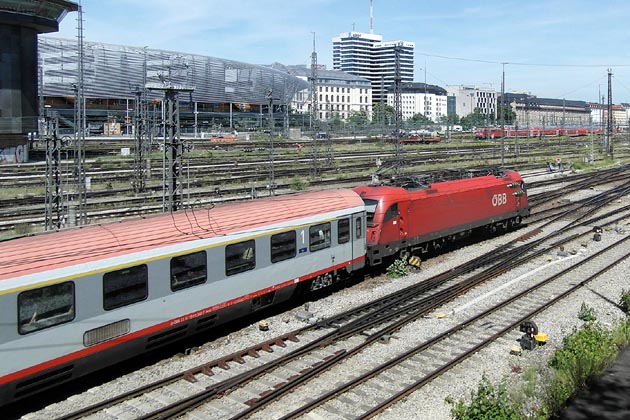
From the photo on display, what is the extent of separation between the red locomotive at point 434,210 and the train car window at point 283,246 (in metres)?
4.14

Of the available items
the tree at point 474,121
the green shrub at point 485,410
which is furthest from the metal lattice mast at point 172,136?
the tree at point 474,121

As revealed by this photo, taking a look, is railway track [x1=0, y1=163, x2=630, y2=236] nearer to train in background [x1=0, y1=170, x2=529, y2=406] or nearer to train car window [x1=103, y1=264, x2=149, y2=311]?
train in background [x1=0, y1=170, x2=529, y2=406]

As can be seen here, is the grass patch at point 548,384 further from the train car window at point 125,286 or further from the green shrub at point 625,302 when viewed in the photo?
the train car window at point 125,286

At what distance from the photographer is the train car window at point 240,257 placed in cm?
1345

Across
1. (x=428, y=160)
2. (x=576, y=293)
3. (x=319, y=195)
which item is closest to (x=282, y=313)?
(x=319, y=195)

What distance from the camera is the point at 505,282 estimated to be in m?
18.9

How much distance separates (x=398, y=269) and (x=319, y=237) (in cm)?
448

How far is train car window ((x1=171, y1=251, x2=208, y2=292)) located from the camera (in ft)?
40.2

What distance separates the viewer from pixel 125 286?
37.2 ft

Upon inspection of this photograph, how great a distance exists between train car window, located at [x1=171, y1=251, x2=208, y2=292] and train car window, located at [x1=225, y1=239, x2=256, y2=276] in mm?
657

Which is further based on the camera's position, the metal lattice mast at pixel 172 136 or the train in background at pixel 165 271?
the metal lattice mast at pixel 172 136

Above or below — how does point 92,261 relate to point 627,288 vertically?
above

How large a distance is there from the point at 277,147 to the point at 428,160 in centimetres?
2074

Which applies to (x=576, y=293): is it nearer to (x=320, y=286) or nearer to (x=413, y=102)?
(x=320, y=286)
